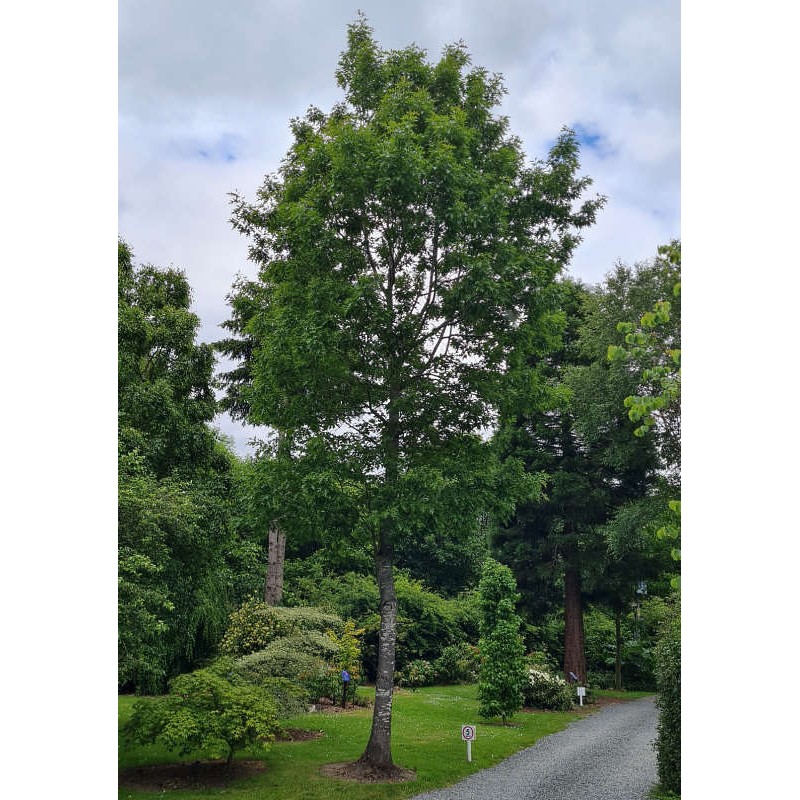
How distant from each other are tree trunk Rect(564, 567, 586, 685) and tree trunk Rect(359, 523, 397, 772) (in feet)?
34.2

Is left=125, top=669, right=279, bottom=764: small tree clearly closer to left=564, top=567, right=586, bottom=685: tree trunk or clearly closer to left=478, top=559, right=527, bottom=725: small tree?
left=478, top=559, right=527, bottom=725: small tree

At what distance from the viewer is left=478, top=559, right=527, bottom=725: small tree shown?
12656 millimetres

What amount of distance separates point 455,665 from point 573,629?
3400 millimetres

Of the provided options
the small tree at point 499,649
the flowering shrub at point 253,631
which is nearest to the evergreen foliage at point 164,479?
the flowering shrub at point 253,631

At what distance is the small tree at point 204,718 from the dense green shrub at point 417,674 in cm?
1021

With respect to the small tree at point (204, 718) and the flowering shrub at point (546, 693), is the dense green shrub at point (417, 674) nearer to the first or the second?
the flowering shrub at point (546, 693)

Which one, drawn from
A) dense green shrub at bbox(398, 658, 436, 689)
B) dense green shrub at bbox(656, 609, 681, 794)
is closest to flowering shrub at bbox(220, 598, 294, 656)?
dense green shrub at bbox(656, 609, 681, 794)

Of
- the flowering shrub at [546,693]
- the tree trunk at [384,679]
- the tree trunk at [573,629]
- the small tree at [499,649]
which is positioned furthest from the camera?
the tree trunk at [573,629]

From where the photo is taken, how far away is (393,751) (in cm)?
942

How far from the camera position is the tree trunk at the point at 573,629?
17609 mm

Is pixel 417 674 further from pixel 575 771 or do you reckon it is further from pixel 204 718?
pixel 204 718

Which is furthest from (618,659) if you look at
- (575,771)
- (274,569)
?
(575,771)
